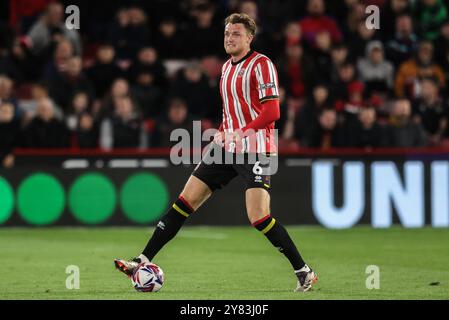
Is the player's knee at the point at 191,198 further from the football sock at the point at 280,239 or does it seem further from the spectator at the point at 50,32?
the spectator at the point at 50,32

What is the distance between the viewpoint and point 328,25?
19.2 m

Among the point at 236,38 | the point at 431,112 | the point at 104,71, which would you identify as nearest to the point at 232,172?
the point at 236,38

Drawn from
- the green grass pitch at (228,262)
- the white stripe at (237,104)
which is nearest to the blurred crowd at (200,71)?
the green grass pitch at (228,262)

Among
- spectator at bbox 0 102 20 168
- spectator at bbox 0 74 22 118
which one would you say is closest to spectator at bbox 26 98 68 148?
spectator at bbox 0 102 20 168

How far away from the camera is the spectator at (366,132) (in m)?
16.2

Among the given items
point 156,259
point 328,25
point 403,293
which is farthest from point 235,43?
point 328,25

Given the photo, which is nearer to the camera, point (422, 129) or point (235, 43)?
point (235, 43)

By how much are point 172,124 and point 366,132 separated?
291 cm

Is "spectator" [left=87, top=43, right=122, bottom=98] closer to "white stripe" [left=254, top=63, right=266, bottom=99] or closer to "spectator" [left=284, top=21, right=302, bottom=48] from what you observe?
"spectator" [left=284, top=21, right=302, bottom=48]

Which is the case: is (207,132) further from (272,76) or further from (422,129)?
(272,76)

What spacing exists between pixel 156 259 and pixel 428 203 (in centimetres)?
521

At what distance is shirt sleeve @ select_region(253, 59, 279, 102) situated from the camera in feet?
29.2

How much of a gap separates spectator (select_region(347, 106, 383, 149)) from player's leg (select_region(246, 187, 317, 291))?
7.44 metres
